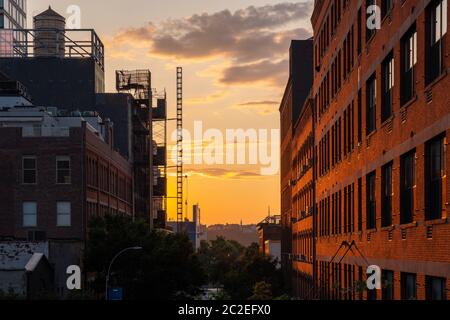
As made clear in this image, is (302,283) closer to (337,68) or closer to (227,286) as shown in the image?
(227,286)

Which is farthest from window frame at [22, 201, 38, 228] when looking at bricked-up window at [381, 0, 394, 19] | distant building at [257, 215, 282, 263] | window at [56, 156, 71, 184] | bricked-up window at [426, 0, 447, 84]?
distant building at [257, 215, 282, 263]

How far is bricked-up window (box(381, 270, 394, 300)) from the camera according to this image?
31.7 meters

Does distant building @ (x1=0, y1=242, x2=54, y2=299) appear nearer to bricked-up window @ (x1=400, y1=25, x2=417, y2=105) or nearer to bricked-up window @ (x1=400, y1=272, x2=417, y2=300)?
bricked-up window @ (x1=400, y1=272, x2=417, y2=300)

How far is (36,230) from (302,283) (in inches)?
1089

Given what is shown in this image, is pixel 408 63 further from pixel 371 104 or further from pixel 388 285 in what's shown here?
pixel 371 104

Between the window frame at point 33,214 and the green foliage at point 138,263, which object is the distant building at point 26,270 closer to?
the green foliage at point 138,263

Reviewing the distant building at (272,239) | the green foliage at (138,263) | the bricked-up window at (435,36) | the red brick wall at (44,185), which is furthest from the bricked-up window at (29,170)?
the distant building at (272,239)

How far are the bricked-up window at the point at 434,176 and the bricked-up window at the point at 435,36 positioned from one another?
203 cm

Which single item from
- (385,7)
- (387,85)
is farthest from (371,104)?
(385,7)

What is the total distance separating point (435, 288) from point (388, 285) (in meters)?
6.84

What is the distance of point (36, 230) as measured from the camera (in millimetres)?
66000

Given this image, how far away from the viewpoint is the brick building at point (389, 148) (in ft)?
81.4

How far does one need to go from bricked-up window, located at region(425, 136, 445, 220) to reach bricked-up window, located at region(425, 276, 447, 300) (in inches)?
71.5

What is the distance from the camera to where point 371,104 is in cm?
3803
